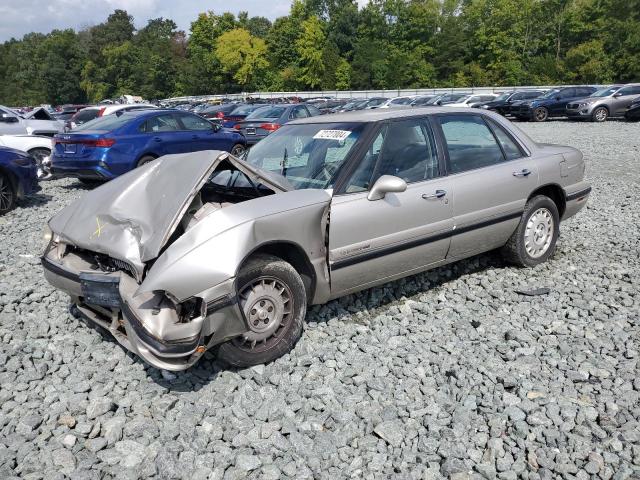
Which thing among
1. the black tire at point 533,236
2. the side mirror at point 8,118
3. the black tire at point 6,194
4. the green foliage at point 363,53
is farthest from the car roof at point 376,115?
the green foliage at point 363,53

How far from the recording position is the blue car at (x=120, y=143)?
9547 millimetres

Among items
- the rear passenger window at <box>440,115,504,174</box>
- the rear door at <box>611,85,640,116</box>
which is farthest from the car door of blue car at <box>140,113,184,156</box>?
the rear door at <box>611,85,640,116</box>

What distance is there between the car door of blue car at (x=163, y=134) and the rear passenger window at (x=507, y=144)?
703 cm

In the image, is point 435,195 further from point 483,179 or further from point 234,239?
point 234,239


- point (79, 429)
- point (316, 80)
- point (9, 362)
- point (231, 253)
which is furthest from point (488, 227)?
point (316, 80)

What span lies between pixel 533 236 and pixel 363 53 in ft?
221

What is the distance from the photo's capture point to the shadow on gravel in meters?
3.53

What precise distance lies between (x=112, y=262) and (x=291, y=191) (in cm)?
132

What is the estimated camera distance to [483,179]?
4.78m

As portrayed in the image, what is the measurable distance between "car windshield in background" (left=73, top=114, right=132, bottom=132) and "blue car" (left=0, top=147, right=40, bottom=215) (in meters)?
1.62

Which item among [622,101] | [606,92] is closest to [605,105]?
[622,101]

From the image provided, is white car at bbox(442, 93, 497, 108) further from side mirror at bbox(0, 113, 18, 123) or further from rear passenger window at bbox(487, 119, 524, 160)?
rear passenger window at bbox(487, 119, 524, 160)

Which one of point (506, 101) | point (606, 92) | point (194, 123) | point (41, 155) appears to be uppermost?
point (194, 123)

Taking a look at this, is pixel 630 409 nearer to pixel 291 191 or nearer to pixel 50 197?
pixel 291 191
